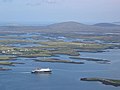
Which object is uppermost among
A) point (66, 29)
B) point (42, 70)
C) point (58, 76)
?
point (66, 29)

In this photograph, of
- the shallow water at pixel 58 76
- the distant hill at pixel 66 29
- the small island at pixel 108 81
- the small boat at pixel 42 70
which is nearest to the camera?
the shallow water at pixel 58 76

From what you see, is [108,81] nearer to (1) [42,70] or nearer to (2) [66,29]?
(1) [42,70]

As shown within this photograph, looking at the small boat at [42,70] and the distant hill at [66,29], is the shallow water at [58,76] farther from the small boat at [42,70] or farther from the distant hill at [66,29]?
the distant hill at [66,29]

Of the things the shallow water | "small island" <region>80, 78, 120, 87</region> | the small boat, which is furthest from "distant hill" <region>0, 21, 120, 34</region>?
"small island" <region>80, 78, 120, 87</region>

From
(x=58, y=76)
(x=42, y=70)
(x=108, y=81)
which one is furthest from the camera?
(x=42, y=70)

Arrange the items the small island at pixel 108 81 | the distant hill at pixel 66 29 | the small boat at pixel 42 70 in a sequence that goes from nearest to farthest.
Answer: the small island at pixel 108 81, the small boat at pixel 42 70, the distant hill at pixel 66 29

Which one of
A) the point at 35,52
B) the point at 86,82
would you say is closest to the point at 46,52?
the point at 35,52

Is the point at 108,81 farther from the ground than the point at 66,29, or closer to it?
closer to it

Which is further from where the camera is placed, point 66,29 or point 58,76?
point 66,29

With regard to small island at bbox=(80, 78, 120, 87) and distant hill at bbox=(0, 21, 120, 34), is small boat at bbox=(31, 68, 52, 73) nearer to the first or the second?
small island at bbox=(80, 78, 120, 87)

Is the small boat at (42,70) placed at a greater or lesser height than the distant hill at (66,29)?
lesser

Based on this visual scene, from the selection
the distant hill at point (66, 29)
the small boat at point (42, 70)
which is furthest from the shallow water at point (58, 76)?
the distant hill at point (66, 29)

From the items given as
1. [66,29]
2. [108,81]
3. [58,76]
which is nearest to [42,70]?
[58,76]

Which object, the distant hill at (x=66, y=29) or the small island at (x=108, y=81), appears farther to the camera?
the distant hill at (x=66, y=29)
